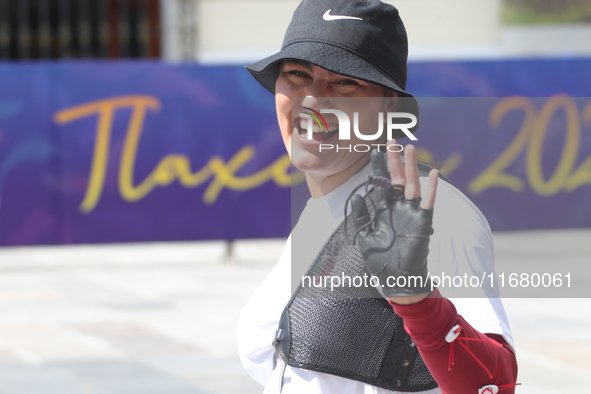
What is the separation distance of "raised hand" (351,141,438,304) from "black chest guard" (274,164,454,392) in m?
0.15

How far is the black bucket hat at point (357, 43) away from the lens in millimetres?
1748

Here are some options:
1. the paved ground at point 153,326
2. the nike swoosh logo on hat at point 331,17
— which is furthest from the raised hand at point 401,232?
the paved ground at point 153,326

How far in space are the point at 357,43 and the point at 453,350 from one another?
2.20 feet

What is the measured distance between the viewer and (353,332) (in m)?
1.70

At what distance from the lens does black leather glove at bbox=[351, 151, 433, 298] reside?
1.44 meters

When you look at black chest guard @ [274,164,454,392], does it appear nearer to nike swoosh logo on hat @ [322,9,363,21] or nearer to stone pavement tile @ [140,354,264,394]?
nike swoosh logo on hat @ [322,9,363,21]

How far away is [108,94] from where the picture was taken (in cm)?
1018

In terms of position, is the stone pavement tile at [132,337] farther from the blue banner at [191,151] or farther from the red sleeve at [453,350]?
the red sleeve at [453,350]

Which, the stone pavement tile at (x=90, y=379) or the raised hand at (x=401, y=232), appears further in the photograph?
the stone pavement tile at (x=90, y=379)

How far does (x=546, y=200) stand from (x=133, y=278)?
17.0 feet

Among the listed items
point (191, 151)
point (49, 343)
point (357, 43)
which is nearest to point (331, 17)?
point (357, 43)

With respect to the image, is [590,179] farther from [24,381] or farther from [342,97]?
[342,97]

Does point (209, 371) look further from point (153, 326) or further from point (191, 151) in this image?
point (191, 151)

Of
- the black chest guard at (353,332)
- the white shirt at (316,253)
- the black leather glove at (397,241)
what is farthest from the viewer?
the black chest guard at (353,332)
